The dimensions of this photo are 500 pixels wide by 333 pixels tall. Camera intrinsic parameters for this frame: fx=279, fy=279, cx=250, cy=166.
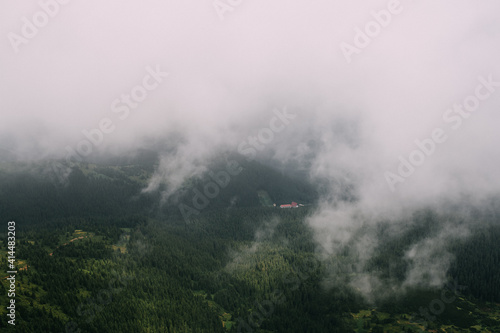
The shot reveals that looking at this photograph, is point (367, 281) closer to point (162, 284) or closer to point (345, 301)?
point (345, 301)

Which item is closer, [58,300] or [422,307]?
[58,300]

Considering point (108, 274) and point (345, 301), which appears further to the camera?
point (345, 301)

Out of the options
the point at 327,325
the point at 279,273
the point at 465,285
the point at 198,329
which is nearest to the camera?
the point at 198,329

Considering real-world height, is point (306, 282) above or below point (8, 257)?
below

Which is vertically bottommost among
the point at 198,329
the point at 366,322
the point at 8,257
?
the point at 366,322

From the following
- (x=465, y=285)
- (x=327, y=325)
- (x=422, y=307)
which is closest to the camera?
(x=327, y=325)

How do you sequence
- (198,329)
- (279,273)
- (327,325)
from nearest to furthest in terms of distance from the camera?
1. (198,329)
2. (327,325)
3. (279,273)

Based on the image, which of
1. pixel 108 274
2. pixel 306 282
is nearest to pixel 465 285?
pixel 306 282

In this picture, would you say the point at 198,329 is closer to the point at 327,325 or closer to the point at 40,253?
the point at 327,325

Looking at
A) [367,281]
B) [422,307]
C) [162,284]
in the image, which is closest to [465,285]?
[422,307]
